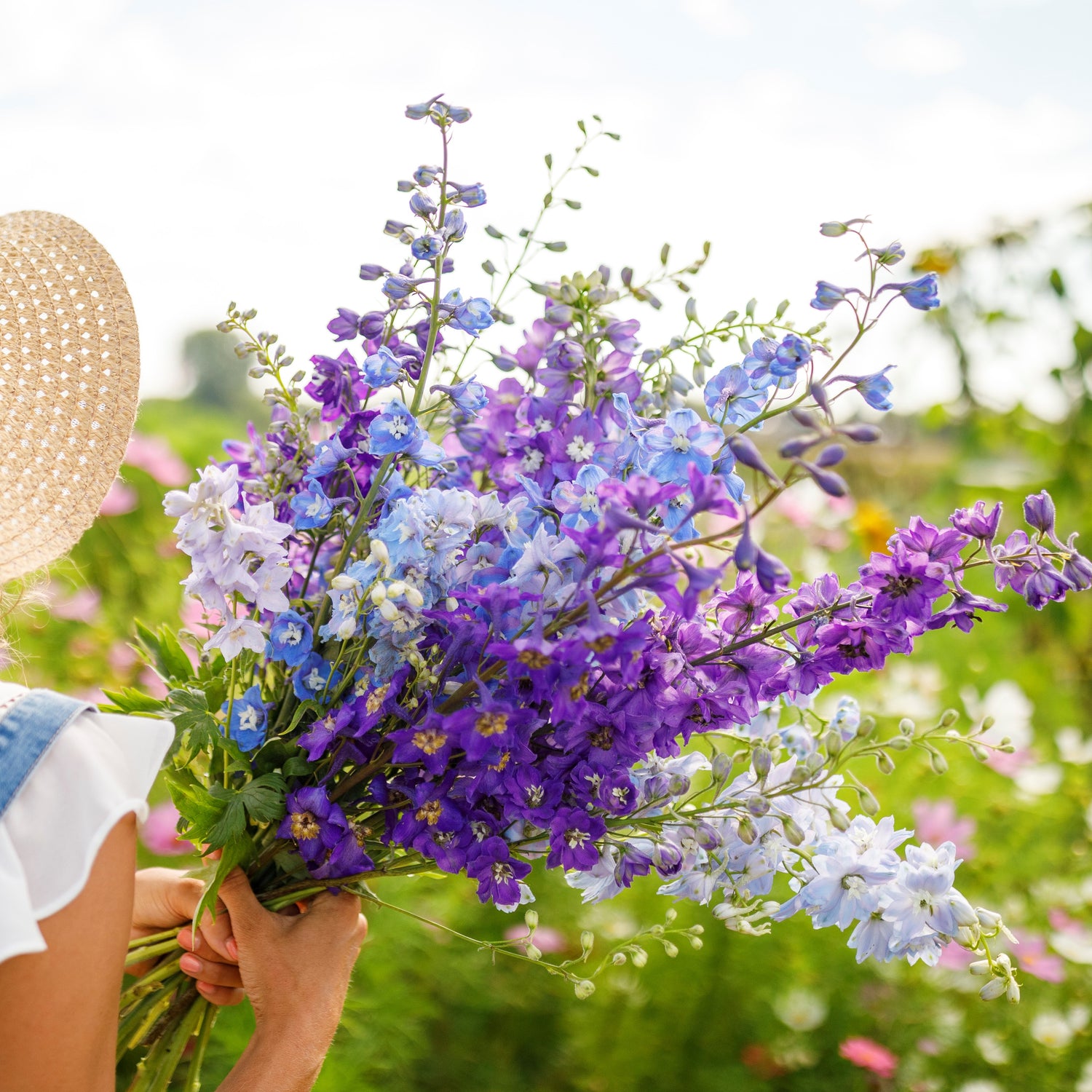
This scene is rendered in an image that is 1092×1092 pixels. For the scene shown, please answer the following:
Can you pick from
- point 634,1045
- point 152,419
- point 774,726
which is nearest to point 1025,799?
point 634,1045

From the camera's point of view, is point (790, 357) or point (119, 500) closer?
point (790, 357)

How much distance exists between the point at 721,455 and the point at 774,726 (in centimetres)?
31

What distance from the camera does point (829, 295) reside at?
0.73 metres

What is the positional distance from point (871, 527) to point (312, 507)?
2309 millimetres

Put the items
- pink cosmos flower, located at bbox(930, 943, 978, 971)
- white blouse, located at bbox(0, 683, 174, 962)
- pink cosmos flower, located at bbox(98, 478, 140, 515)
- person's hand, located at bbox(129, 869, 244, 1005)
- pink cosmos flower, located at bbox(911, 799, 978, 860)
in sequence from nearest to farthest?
white blouse, located at bbox(0, 683, 174, 962), person's hand, located at bbox(129, 869, 244, 1005), pink cosmos flower, located at bbox(930, 943, 978, 971), pink cosmos flower, located at bbox(911, 799, 978, 860), pink cosmos flower, located at bbox(98, 478, 140, 515)

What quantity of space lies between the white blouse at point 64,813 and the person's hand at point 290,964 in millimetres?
159

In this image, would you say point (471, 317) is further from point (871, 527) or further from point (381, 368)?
point (871, 527)

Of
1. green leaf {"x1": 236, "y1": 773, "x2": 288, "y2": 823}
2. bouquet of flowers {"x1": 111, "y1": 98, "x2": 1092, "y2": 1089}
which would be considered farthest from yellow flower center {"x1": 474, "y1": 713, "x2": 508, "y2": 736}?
green leaf {"x1": 236, "y1": 773, "x2": 288, "y2": 823}

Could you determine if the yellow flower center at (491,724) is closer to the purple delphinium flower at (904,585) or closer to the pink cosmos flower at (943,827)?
the purple delphinium flower at (904,585)

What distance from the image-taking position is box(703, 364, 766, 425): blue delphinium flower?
75 centimetres

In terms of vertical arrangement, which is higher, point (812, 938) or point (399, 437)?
point (399, 437)

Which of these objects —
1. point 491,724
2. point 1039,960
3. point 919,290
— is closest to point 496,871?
point 491,724

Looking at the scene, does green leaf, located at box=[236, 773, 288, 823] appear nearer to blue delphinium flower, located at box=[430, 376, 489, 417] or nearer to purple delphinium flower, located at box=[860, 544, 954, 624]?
blue delphinium flower, located at box=[430, 376, 489, 417]

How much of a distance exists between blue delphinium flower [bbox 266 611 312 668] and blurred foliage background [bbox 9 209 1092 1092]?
2.72 ft
